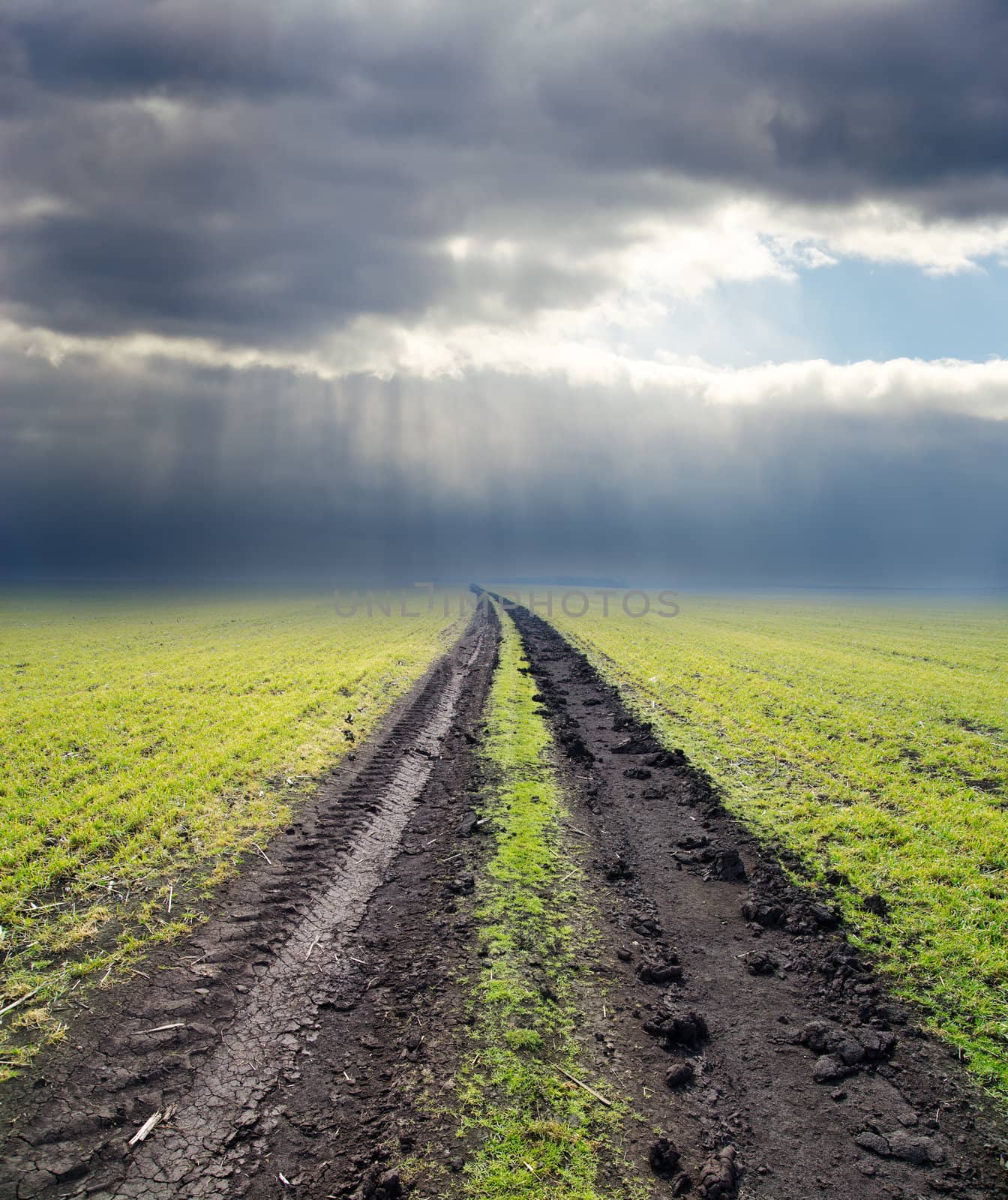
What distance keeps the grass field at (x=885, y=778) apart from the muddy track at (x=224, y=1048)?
554 centimetres

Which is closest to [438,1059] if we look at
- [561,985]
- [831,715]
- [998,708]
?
[561,985]

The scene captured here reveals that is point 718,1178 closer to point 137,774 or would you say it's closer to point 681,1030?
point 681,1030

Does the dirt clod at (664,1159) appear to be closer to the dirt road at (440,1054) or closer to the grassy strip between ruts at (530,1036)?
the dirt road at (440,1054)

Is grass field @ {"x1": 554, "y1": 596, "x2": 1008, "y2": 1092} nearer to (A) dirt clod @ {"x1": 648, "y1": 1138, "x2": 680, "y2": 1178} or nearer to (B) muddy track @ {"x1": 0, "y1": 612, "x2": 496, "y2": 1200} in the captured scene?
(A) dirt clod @ {"x1": 648, "y1": 1138, "x2": 680, "y2": 1178}

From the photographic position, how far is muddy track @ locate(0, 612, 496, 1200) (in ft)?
14.8

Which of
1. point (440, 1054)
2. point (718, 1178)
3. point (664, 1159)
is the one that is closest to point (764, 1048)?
point (718, 1178)

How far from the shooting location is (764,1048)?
5.84 m

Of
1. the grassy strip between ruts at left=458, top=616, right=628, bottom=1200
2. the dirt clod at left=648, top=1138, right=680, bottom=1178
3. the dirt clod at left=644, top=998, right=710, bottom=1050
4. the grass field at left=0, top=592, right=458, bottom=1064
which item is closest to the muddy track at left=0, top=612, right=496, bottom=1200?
the grass field at left=0, top=592, right=458, bottom=1064

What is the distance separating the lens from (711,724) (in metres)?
17.4

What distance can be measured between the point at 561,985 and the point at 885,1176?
9.28 feet

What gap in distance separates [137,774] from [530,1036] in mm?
9999

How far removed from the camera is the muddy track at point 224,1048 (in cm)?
450

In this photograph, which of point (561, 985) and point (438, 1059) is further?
point (561, 985)

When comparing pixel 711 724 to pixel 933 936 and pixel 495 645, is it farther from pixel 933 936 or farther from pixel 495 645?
pixel 495 645
